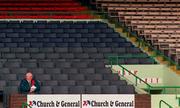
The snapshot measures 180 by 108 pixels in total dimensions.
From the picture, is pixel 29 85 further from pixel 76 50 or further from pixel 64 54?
pixel 76 50

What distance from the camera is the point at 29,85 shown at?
→ 19078 millimetres

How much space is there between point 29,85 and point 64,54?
4.93 m

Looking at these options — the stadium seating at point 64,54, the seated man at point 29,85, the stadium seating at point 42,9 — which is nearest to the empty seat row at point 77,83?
the stadium seating at point 64,54

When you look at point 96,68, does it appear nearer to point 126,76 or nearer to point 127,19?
point 126,76

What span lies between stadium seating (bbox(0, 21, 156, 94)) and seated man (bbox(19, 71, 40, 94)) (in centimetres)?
103

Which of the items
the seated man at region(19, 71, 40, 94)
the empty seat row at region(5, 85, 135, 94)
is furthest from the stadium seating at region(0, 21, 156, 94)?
the seated man at region(19, 71, 40, 94)

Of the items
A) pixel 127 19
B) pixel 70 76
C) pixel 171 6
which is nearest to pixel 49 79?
pixel 70 76

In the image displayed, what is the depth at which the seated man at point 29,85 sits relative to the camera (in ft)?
62.2

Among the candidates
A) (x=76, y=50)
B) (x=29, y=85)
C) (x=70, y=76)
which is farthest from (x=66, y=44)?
(x=29, y=85)

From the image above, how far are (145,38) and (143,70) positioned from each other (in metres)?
1.97

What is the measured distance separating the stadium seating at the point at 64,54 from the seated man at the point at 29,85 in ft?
3.39

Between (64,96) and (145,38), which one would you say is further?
(145,38)

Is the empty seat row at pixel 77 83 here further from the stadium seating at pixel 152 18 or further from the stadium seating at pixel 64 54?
the stadium seating at pixel 152 18

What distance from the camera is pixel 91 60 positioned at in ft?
76.7
